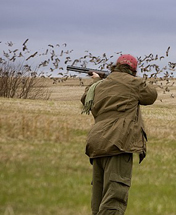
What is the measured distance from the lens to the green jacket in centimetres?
635

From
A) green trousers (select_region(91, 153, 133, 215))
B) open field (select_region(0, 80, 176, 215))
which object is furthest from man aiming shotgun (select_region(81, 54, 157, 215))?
open field (select_region(0, 80, 176, 215))

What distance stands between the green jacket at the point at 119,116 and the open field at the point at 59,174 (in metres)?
2.02

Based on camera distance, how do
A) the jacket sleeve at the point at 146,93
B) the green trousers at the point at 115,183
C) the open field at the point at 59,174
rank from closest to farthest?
the green trousers at the point at 115,183
the jacket sleeve at the point at 146,93
the open field at the point at 59,174

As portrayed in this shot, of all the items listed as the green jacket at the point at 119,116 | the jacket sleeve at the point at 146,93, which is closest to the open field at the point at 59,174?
the green jacket at the point at 119,116

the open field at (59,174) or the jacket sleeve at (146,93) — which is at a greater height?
the jacket sleeve at (146,93)

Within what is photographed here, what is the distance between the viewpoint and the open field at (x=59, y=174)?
8688mm

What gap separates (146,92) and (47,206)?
9.30 feet

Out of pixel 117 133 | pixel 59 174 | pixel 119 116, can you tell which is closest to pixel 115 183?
pixel 117 133

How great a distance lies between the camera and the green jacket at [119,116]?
635 centimetres

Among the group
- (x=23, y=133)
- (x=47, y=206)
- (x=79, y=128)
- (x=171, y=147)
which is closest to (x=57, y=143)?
(x=23, y=133)

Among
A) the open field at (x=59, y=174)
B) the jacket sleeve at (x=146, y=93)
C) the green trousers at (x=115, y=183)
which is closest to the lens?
the green trousers at (x=115, y=183)

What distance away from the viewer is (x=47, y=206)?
8.54m

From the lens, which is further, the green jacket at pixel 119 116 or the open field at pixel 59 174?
the open field at pixel 59 174

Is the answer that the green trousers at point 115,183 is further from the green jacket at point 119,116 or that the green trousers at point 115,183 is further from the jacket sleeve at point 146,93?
the jacket sleeve at point 146,93
